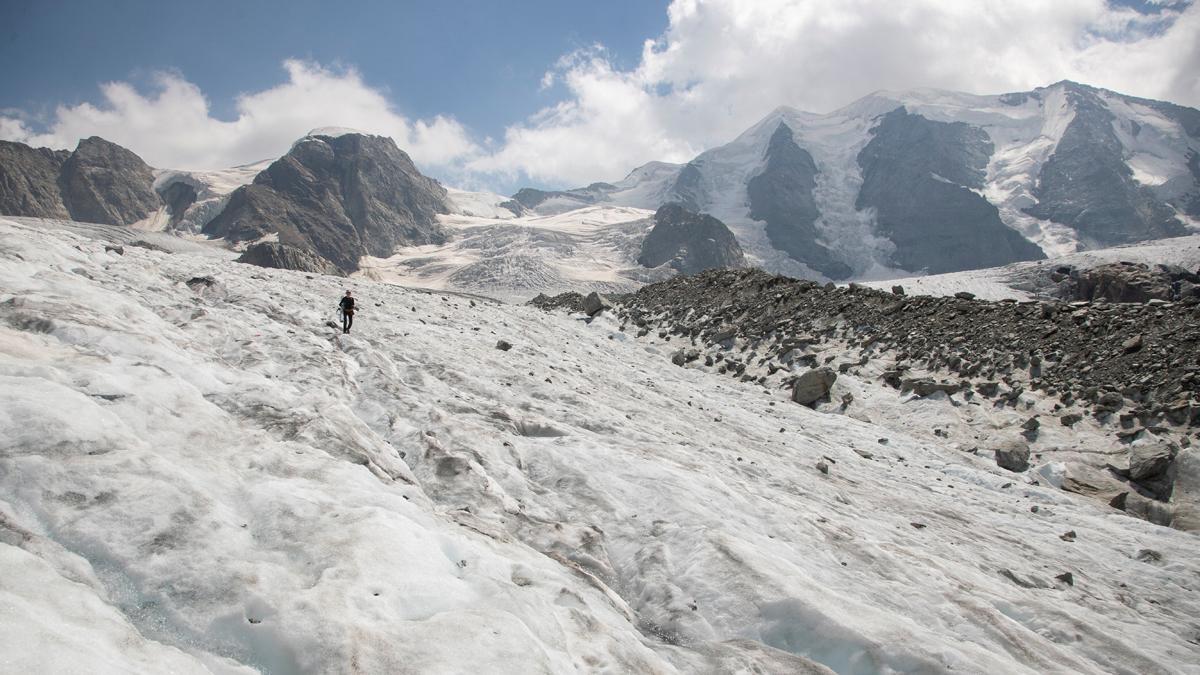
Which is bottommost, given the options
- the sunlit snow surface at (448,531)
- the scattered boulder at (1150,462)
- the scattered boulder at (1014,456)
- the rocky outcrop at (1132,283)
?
the sunlit snow surface at (448,531)

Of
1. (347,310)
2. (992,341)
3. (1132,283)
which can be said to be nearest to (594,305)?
(992,341)

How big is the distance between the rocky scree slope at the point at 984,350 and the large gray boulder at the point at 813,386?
0.05m

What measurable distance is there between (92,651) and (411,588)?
2.65 meters

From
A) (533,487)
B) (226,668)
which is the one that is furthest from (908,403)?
(226,668)

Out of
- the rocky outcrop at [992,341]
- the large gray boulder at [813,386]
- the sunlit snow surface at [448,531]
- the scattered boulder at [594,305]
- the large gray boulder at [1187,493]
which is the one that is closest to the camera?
the sunlit snow surface at [448,531]

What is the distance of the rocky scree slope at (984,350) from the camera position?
20.1 m

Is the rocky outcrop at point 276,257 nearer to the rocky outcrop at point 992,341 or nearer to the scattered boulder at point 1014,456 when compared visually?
the rocky outcrop at point 992,341

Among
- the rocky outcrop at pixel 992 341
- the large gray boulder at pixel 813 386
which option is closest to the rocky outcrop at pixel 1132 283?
the rocky outcrop at pixel 992 341

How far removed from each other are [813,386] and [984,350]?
769cm

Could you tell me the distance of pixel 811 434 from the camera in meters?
19.5

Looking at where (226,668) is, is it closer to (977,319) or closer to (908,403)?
(908,403)

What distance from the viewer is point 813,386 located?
24.1 meters

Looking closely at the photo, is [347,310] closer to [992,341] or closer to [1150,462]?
[1150,462]

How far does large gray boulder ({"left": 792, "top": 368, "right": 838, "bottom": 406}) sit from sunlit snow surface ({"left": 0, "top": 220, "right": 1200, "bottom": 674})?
265 inches
